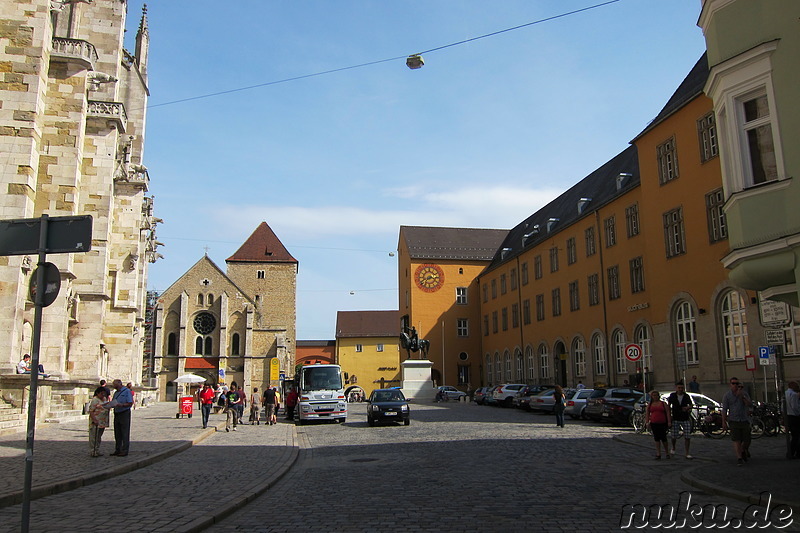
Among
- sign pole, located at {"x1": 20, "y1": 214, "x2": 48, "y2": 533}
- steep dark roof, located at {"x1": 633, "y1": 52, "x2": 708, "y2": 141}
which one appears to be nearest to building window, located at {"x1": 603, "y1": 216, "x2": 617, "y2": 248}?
steep dark roof, located at {"x1": 633, "y1": 52, "x2": 708, "y2": 141}

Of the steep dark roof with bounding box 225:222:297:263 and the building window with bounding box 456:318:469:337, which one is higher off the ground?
the steep dark roof with bounding box 225:222:297:263

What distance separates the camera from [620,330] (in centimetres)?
3966

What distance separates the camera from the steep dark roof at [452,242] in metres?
74.7

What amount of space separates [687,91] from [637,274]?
10.3 m

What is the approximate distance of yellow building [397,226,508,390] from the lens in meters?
71.5

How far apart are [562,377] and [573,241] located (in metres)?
9.72

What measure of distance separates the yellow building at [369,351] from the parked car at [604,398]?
199ft

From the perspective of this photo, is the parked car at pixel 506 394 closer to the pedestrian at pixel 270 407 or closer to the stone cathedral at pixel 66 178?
the pedestrian at pixel 270 407

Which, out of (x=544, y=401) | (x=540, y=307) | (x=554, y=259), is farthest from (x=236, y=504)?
(x=540, y=307)

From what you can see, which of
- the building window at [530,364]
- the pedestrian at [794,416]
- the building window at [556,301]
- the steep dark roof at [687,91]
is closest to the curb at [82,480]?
the pedestrian at [794,416]

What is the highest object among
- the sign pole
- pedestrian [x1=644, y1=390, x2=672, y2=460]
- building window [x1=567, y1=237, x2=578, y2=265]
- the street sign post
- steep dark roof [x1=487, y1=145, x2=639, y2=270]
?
steep dark roof [x1=487, y1=145, x2=639, y2=270]

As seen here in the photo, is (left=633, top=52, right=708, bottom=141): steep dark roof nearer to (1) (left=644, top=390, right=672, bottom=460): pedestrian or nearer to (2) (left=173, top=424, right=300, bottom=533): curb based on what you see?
(1) (left=644, top=390, right=672, bottom=460): pedestrian

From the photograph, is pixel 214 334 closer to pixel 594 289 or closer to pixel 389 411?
pixel 594 289

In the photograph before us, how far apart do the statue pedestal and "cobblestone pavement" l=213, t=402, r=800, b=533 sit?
32835 millimetres
